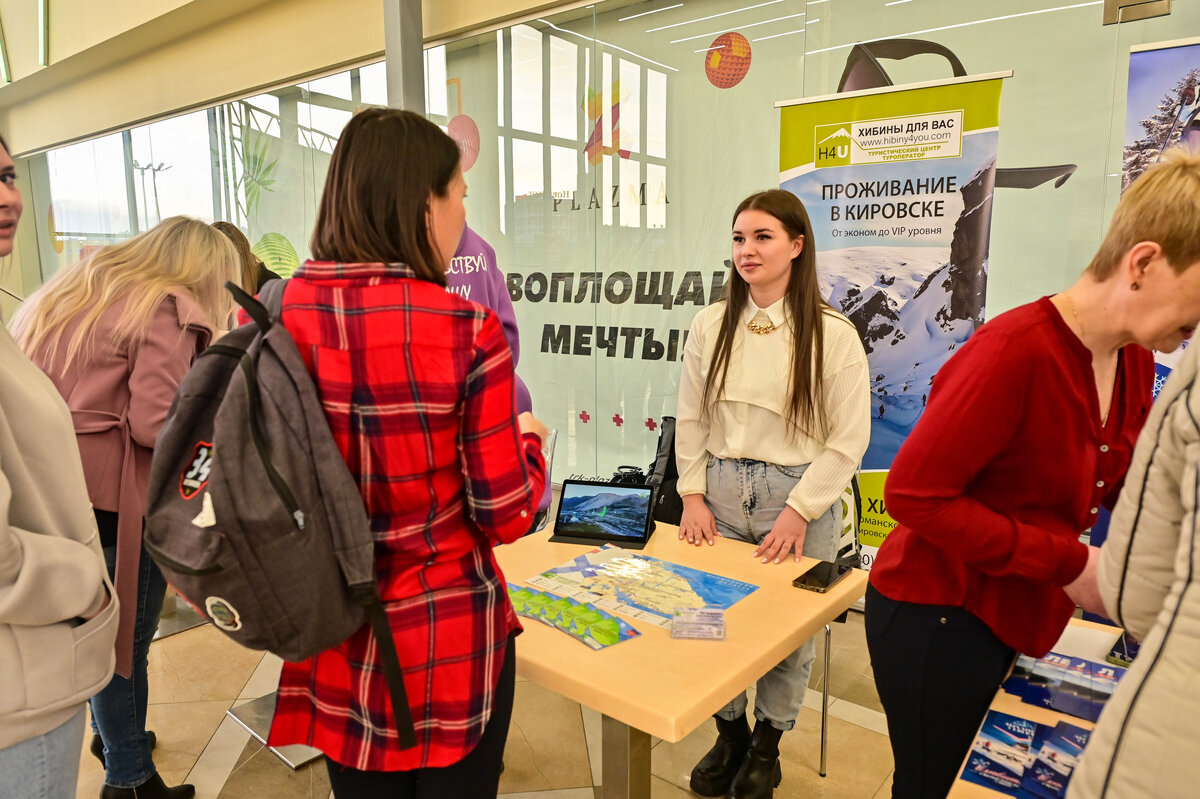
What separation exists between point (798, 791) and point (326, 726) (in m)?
1.62

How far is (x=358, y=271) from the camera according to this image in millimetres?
982

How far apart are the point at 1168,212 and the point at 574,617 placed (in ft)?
3.67

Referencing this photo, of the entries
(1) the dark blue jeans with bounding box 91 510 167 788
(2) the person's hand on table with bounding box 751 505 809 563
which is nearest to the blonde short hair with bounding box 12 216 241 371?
(1) the dark blue jeans with bounding box 91 510 167 788

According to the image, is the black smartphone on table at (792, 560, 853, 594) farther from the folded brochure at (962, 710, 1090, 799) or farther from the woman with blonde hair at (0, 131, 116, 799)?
the woman with blonde hair at (0, 131, 116, 799)

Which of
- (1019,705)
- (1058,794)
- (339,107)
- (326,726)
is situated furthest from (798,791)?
(339,107)

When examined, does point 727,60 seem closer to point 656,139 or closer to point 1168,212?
point 656,139

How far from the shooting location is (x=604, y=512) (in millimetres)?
1874

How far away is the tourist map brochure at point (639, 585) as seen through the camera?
1.47m

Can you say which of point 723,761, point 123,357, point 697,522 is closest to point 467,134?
point 123,357

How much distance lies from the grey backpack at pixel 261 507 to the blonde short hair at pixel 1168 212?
1115mm

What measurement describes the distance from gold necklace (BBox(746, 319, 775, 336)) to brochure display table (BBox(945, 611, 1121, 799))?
97 centimetres

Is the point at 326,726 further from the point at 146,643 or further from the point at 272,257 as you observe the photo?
the point at 272,257

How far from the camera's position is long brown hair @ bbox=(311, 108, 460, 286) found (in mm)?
1004

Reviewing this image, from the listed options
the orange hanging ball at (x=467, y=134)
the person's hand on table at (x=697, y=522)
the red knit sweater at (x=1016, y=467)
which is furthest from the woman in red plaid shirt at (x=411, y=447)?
the orange hanging ball at (x=467, y=134)
